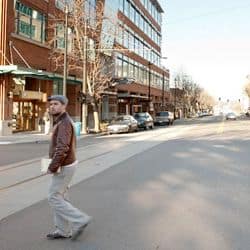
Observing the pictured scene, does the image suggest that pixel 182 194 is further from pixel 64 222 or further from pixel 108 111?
pixel 108 111

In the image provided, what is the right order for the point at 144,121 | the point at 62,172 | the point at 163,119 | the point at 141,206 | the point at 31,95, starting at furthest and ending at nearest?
the point at 163,119
the point at 144,121
the point at 31,95
the point at 141,206
the point at 62,172

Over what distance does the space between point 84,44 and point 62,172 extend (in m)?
33.2

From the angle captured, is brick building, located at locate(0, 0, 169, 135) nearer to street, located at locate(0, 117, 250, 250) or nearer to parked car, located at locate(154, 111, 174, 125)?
parked car, located at locate(154, 111, 174, 125)

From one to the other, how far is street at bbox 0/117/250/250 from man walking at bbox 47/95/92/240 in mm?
209

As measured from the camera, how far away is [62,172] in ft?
21.5

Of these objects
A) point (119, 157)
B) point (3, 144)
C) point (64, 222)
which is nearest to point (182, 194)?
point (64, 222)

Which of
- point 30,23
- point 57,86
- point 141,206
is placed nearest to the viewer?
point 141,206

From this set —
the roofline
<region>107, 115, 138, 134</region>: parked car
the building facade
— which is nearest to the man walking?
<region>107, 115, 138, 134</region>: parked car

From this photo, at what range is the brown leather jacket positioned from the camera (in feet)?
21.1

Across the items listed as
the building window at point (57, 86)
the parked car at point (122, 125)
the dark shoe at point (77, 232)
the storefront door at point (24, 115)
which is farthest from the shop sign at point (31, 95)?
the dark shoe at point (77, 232)

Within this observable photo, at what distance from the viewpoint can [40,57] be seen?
37.6 metres

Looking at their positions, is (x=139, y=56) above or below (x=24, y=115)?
above

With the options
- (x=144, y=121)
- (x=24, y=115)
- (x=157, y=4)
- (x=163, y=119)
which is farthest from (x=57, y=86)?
(x=157, y=4)

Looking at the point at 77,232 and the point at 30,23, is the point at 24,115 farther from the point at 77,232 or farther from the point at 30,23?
the point at 77,232
